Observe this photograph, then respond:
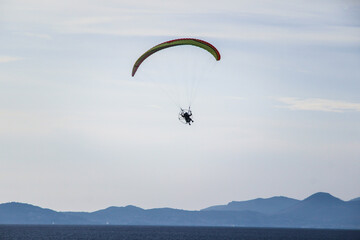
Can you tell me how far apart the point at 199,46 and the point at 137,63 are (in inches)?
325

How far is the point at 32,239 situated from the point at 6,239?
26.5ft

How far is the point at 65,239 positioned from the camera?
191625 mm

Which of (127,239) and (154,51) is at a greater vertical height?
(154,51)

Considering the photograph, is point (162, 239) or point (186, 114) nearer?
point (186, 114)

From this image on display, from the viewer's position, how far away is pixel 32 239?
187125 millimetres

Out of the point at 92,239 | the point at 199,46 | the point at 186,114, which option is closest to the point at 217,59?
the point at 199,46

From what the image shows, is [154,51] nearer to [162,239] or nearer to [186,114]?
[186,114]

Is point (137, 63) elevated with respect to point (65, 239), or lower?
elevated

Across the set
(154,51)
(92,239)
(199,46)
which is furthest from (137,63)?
(92,239)

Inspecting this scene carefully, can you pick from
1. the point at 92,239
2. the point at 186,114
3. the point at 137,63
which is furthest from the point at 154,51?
the point at 92,239

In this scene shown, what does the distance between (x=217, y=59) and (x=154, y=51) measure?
801cm

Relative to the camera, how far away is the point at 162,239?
198 m

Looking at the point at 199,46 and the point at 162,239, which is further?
the point at 162,239

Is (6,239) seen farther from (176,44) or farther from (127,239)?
(176,44)
